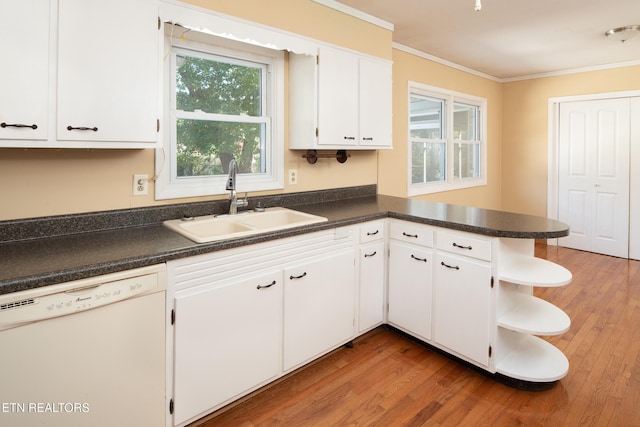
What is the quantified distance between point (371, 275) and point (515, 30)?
8.93 feet

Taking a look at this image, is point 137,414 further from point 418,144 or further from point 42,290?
point 418,144

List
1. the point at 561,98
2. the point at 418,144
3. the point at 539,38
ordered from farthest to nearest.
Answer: the point at 561,98 → the point at 418,144 → the point at 539,38

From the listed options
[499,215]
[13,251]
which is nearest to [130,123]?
[13,251]

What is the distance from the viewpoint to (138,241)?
1.75 m

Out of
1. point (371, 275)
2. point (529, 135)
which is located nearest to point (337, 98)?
point (371, 275)

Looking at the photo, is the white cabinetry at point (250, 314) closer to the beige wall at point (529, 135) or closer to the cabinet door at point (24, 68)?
the cabinet door at point (24, 68)

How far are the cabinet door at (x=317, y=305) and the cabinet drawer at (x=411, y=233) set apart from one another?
393 mm

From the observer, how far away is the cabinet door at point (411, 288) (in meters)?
2.44

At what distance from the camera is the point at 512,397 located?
2029 mm

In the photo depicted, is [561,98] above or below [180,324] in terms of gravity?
above

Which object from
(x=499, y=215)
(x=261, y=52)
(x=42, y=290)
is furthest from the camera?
(x=261, y=52)

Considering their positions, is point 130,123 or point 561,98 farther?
point 561,98

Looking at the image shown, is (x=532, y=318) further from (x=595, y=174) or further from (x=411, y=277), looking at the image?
(x=595, y=174)

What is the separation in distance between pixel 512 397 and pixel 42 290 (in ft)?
7.42
